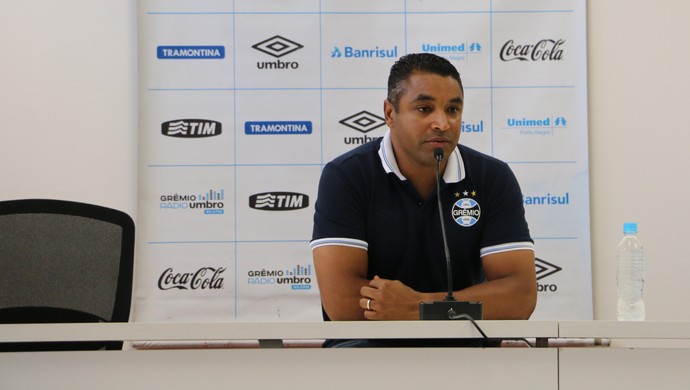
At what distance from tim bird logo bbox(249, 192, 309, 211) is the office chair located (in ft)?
3.43

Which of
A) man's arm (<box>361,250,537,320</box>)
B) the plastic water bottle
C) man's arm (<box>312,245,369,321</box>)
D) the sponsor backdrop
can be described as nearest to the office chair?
man's arm (<box>312,245,369,321</box>)

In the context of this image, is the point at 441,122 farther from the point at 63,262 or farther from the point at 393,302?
the point at 63,262

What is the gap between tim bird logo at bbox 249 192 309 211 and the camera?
345 centimetres

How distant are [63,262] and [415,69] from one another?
3.80 ft

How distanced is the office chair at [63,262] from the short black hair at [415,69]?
0.87 m

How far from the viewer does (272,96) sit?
3.47 metres

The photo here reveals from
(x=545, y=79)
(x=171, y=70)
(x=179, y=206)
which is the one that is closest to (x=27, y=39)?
(x=171, y=70)

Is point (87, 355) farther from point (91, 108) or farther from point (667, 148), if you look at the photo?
point (667, 148)

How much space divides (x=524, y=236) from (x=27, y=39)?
222 centimetres

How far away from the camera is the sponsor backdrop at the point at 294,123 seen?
11.2 ft

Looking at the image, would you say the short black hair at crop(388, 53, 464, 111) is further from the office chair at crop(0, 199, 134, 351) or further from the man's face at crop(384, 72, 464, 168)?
the office chair at crop(0, 199, 134, 351)

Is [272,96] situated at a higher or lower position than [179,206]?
higher

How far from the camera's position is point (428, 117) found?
245cm

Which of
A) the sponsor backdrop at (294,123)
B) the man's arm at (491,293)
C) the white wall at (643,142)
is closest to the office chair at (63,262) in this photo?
the man's arm at (491,293)
